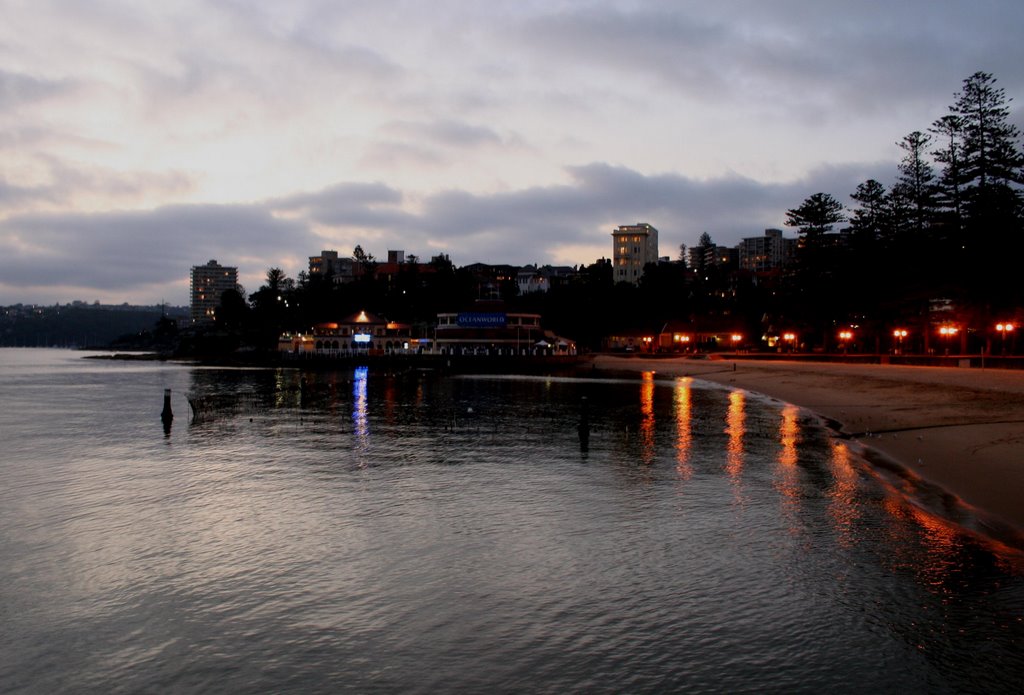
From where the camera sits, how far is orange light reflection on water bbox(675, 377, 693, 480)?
70.0ft

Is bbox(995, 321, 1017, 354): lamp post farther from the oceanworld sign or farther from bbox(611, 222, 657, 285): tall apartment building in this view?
bbox(611, 222, 657, 285): tall apartment building

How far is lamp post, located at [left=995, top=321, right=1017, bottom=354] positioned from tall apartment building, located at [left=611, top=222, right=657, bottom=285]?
12924 cm

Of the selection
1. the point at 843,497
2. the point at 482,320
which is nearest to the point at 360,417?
the point at 843,497

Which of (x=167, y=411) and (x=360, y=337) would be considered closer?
(x=167, y=411)

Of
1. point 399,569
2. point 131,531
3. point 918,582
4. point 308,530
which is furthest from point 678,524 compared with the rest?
point 131,531

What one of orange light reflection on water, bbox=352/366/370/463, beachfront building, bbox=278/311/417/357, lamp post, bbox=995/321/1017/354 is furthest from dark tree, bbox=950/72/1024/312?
beachfront building, bbox=278/311/417/357

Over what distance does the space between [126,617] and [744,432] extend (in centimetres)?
2441

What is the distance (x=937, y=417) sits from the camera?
27297mm

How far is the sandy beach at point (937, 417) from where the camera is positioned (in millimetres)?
16469

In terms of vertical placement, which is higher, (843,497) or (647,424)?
(843,497)

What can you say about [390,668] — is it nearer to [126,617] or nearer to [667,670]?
[667,670]

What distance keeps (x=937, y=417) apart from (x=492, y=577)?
75.9ft

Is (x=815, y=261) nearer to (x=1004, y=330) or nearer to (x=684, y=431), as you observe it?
(x=1004, y=330)

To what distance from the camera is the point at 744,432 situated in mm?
29141
